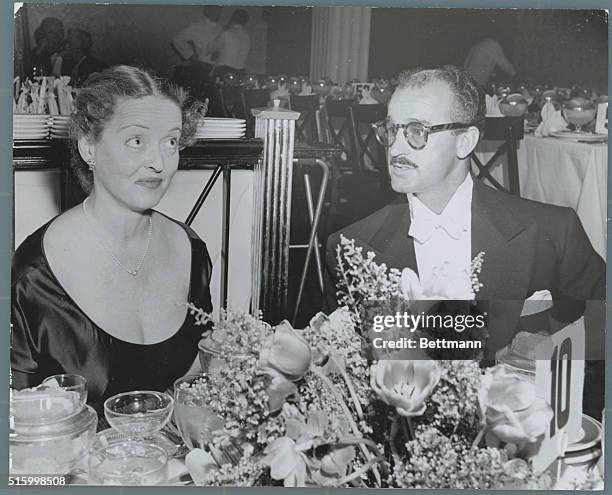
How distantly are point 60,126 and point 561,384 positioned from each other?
144cm

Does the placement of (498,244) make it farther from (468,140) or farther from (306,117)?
(306,117)

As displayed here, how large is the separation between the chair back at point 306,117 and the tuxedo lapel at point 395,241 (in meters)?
0.28

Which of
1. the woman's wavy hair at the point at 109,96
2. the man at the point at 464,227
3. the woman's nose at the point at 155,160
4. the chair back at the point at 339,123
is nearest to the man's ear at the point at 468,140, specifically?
the man at the point at 464,227

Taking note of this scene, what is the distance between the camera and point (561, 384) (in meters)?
2.21

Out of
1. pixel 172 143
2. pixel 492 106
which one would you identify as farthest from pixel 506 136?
pixel 172 143

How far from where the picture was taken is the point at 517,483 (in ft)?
7.22

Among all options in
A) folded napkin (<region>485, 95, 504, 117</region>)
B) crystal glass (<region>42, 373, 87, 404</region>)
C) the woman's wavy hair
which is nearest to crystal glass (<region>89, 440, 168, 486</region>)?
crystal glass (<region>42, 373, 87, 404</region>)

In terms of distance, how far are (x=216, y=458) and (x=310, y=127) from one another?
88 centimetres

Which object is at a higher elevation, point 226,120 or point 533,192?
point 226,120

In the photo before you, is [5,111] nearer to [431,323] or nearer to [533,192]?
[431,323]

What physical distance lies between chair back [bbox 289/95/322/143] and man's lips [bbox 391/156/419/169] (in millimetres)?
199

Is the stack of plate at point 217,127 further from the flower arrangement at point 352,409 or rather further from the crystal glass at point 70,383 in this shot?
the crystal glass at point 70,383

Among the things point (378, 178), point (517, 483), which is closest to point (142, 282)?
point (378, 178)

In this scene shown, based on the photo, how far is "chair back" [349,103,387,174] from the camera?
2.16 m
